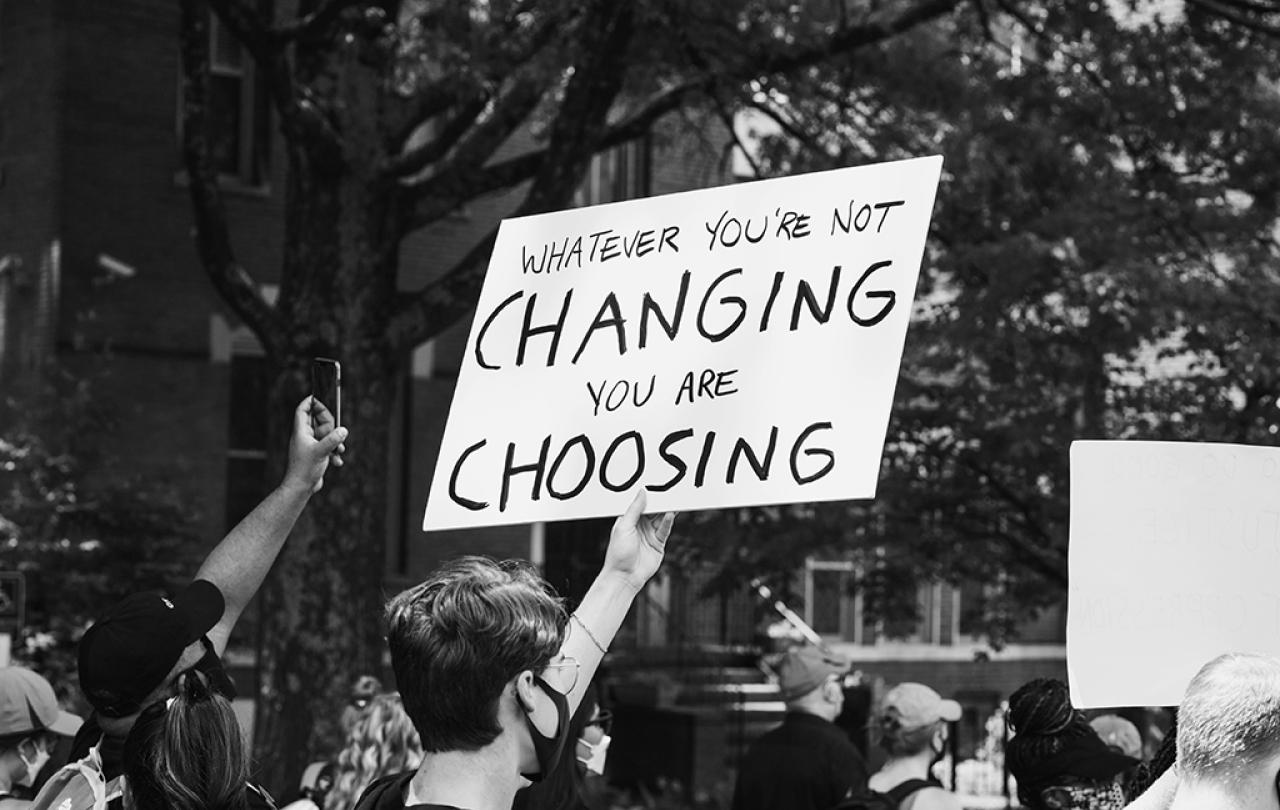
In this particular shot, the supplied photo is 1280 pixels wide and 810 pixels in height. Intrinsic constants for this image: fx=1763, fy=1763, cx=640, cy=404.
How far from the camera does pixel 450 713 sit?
8.78 feet

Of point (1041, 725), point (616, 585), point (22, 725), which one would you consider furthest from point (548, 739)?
point (1041, 725)

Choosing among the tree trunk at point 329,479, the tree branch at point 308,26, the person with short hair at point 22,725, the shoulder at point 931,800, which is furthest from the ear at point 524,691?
the tree branch at point 308,26

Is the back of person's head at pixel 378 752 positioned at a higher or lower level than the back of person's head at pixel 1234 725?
lower

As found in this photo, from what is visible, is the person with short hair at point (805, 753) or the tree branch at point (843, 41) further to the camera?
the tree branch at point (843, 41)

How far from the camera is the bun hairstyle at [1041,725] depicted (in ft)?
15.7

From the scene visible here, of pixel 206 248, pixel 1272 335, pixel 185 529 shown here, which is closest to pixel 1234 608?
pixel 1272 335

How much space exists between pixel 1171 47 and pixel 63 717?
9.82 m

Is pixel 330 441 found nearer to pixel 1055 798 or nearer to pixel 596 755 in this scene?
pixel 596 755

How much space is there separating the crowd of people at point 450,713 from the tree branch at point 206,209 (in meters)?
6.06

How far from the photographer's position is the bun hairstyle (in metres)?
4.78

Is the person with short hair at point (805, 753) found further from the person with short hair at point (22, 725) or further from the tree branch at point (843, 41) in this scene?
the tree branch at point (843, 41)

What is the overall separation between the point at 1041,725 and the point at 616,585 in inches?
75.2

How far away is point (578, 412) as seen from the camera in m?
3.83

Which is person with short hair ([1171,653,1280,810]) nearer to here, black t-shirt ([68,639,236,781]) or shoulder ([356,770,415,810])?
shoulder ([356,770,415,810])
